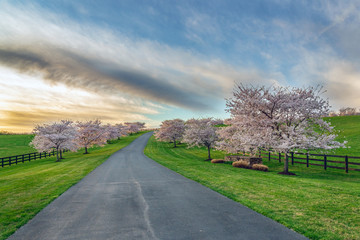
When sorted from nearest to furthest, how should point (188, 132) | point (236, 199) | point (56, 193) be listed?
point (236, 199)
point (56, 193)
point (188, 132)

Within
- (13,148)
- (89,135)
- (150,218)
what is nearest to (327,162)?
(150,218)

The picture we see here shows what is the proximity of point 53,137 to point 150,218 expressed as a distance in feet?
105

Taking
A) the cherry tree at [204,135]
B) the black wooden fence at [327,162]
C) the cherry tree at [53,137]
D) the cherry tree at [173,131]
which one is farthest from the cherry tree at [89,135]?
the black wooden fence at [327,162]

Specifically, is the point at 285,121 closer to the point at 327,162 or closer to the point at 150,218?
the point at 327,162

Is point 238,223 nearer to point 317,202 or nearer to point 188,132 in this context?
point 317,202

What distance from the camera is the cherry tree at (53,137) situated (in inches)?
1284

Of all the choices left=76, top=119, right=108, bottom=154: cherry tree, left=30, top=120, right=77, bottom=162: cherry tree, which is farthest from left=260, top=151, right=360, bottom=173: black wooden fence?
left=76, top=119, right=108, bottom=154: cherry tree

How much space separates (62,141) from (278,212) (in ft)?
119

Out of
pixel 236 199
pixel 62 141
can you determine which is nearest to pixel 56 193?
pixel 236 199

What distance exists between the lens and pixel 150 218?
637 cm

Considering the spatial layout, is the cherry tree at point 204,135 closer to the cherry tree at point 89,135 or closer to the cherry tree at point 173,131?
the cherry tree at point 173,131

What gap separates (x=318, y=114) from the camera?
16078mm

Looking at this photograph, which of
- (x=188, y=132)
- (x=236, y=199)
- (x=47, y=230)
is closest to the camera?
(x=47, y=230)

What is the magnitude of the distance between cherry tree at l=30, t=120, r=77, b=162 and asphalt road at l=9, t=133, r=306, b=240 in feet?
91.0
